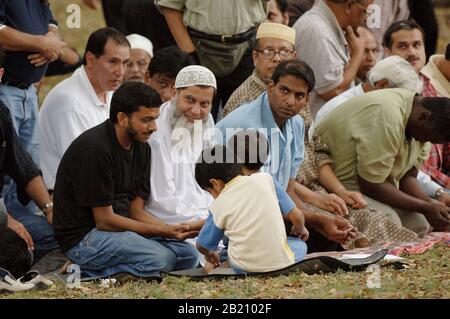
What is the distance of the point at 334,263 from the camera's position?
24.5 ft

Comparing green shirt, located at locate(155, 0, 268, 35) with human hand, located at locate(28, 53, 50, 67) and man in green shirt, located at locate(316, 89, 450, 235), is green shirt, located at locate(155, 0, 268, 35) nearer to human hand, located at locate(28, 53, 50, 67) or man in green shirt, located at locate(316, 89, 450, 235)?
man in green shirt, located at locate(316, 89, 450, 235)

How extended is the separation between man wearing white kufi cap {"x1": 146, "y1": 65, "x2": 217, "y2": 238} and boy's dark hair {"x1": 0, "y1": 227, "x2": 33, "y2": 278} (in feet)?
3.29

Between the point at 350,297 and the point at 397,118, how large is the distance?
8.66 feet

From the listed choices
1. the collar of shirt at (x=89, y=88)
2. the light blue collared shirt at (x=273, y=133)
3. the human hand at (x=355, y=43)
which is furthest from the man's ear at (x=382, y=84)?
the collar of shirt at (x=89, y=88)

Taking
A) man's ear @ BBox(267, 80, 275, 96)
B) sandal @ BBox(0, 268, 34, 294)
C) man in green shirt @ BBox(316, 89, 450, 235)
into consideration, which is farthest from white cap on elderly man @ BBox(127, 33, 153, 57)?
sandal @ BBox(0, 268, 34, 294)

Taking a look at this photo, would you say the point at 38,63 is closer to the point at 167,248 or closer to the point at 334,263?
the point at 167,248

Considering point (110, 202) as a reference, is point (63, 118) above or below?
above

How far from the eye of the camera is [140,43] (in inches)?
378

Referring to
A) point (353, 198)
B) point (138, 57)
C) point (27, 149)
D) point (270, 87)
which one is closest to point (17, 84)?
point (27, 149)

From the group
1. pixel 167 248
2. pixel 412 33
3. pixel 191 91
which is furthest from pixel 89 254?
pixel 412 33

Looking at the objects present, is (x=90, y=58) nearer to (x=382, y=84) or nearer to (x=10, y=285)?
(x=10, y=285)

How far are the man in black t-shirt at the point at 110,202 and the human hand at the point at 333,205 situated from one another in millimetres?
1178

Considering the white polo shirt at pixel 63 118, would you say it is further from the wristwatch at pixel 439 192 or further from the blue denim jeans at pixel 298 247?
the wristwatch at pixel 439 192

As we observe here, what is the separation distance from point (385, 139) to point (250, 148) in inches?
67.1
